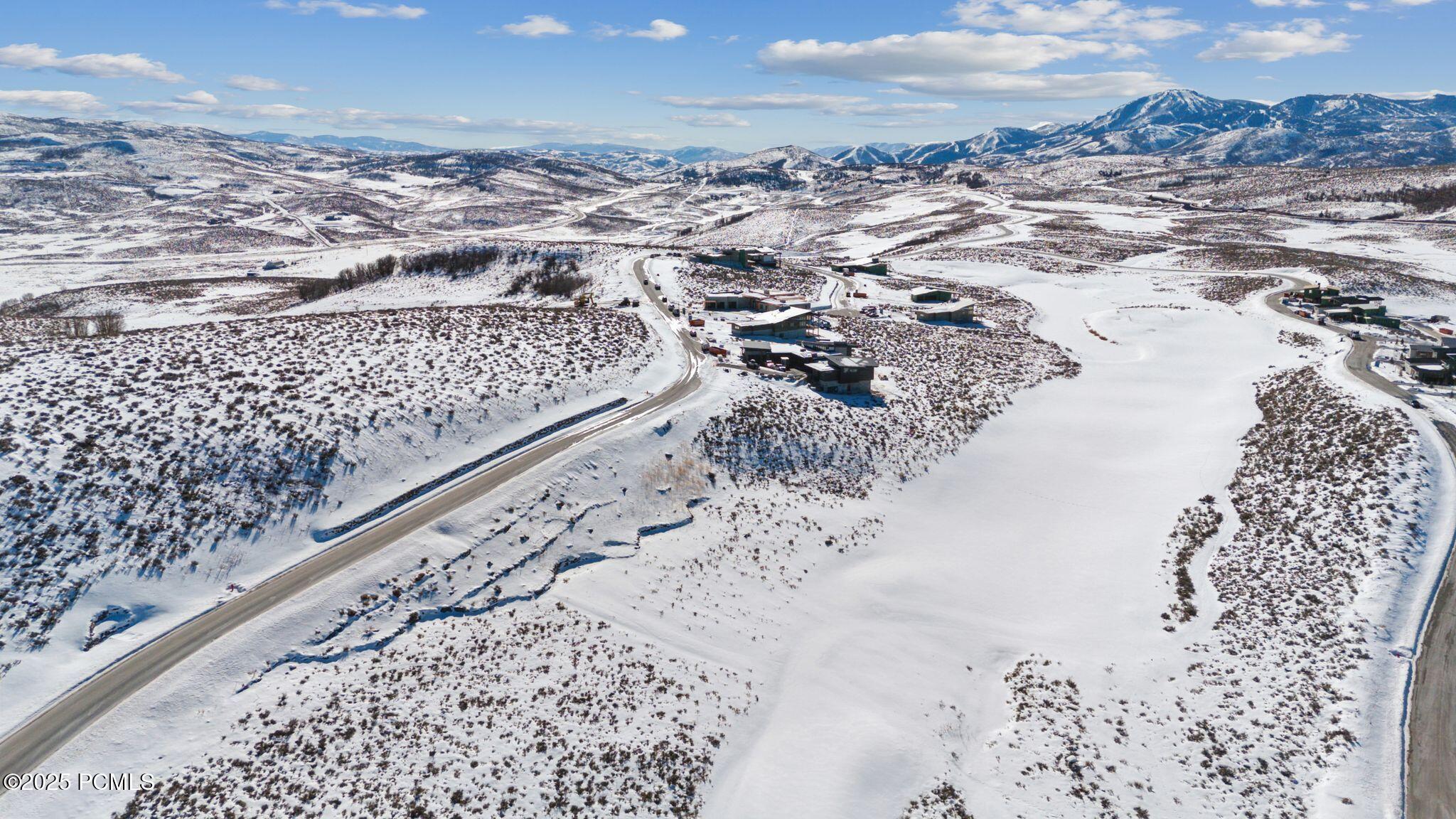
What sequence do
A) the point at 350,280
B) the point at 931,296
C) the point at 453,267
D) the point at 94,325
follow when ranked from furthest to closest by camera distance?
the point at 453,267 → the point at 350,280 → the point at 931,296 → the point at 94,325

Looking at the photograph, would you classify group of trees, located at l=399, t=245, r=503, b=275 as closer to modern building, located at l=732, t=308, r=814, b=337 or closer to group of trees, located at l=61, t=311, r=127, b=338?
group of trees, located at l=61, t=311, r=127, b=338

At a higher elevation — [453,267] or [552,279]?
[453,267]

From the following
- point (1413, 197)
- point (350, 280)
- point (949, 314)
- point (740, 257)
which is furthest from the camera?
point (1413, 197)

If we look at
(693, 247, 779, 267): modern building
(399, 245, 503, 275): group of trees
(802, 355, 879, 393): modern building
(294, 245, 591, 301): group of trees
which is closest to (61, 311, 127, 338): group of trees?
(294, 245, 591, 301): group of trees

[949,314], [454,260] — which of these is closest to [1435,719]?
[949,314]

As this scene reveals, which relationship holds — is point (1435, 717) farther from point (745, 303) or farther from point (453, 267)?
point (453, 267)

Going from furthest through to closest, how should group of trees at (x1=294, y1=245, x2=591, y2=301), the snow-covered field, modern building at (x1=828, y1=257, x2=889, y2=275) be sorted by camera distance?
modern building at (x1=828, y1=257, x2=889, y2=275), group of trees at (x1=294, y1=245, x2=591, y2=301), the snow-covered field
